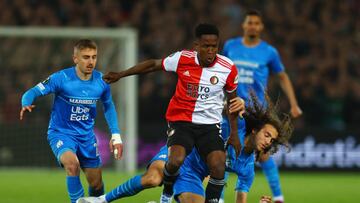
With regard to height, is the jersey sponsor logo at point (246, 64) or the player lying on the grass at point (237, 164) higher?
the jersey sponsor logo at point (246, 64)

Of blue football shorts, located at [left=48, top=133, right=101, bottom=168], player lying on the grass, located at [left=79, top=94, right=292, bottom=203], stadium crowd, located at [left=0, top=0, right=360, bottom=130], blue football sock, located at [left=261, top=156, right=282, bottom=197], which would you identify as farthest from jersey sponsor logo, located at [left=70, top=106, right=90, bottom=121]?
stadium crowd, located at [left=0, top=0, right=360, bottom=130]

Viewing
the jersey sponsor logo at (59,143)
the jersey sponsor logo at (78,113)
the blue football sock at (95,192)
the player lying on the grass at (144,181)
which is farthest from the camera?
the blue football sock at (95,192)

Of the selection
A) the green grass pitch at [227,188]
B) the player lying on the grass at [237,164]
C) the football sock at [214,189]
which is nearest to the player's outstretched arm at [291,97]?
the green grass pitch at [227,188]

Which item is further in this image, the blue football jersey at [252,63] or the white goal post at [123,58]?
the white goal post at [123,58]

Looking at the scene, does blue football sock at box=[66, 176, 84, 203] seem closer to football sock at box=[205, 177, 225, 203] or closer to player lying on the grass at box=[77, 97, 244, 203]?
player lying on the grass at box=[77, 97, 244, 203]

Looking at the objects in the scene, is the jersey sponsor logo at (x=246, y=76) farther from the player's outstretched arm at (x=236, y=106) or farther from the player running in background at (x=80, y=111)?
the player's outstretched arm at (x=236, y=106)

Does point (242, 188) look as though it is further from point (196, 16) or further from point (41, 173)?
point (196, 16)

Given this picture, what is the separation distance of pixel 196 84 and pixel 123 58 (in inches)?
360

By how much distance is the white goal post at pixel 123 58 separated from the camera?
1658 cm

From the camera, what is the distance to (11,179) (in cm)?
1466

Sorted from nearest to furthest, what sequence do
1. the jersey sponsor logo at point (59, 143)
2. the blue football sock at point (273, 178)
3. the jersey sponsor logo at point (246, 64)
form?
the jersey sponsor logo at point (59, 143) → the blue football sock at point (273, 178) → the jersey sponsor logo at point (246, 64)

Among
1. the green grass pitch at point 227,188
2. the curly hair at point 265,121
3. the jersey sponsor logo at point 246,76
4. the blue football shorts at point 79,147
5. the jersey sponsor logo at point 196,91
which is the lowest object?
the green grass pitch at point 227,188

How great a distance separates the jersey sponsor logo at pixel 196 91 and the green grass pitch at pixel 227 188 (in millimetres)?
3006

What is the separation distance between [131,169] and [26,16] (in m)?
4.22
